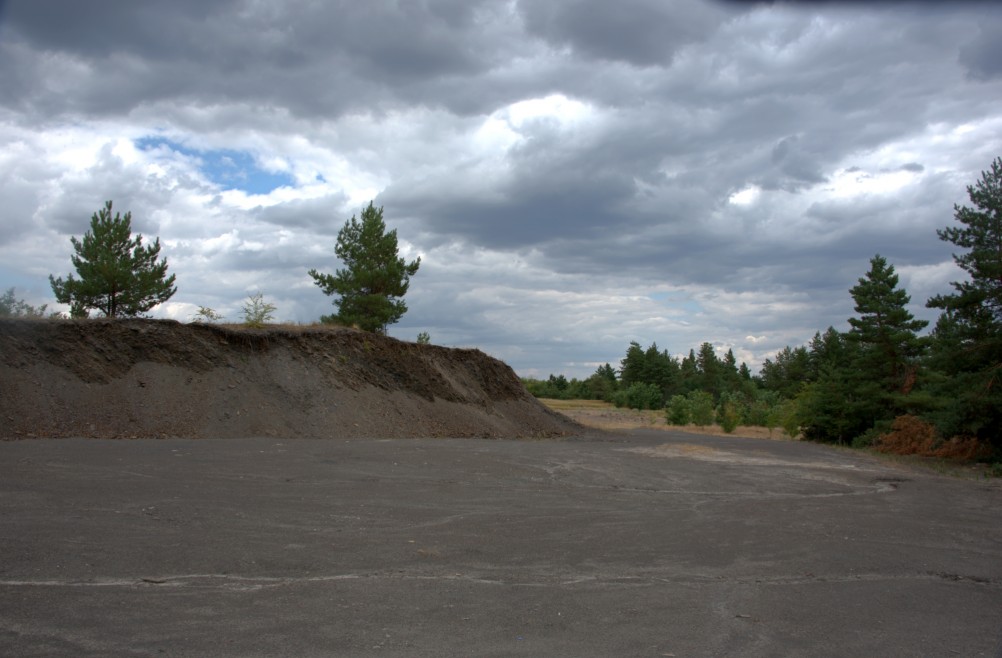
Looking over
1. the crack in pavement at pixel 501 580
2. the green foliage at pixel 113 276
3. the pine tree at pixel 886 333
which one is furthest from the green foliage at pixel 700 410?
the crack in pavement at pixel 501 580

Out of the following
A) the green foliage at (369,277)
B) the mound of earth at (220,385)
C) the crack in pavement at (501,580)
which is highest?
the green foliage at (369,277)

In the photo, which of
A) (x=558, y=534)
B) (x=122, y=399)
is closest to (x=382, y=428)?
(x=122, y=399)

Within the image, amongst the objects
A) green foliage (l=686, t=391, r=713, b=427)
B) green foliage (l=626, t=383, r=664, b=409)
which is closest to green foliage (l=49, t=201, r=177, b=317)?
green foliage (l=686, t=391, r=713, b=427)

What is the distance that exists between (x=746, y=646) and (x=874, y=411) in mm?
43469

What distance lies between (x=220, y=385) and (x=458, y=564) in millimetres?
19179

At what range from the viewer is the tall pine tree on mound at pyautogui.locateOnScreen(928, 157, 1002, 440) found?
27.7 metres

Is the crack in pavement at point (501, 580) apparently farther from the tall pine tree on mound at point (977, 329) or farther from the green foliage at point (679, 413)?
the green foliage at point (679, 413)

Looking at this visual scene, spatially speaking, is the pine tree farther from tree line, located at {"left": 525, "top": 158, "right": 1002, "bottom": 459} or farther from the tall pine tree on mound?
the tall pine tree on mound

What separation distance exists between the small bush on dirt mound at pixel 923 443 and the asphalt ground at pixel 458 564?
17.2 metres

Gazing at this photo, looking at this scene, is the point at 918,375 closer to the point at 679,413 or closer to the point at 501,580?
the point at 679,413

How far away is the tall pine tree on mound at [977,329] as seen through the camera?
27672mm

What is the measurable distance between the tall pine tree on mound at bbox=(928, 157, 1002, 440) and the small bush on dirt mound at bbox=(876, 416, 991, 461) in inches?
101

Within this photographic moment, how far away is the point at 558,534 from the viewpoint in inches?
439

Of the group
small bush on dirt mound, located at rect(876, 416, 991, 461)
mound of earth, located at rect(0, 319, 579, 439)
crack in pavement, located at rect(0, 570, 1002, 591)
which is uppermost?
mound of earth, located at rect(0, 319, 579, 439)
